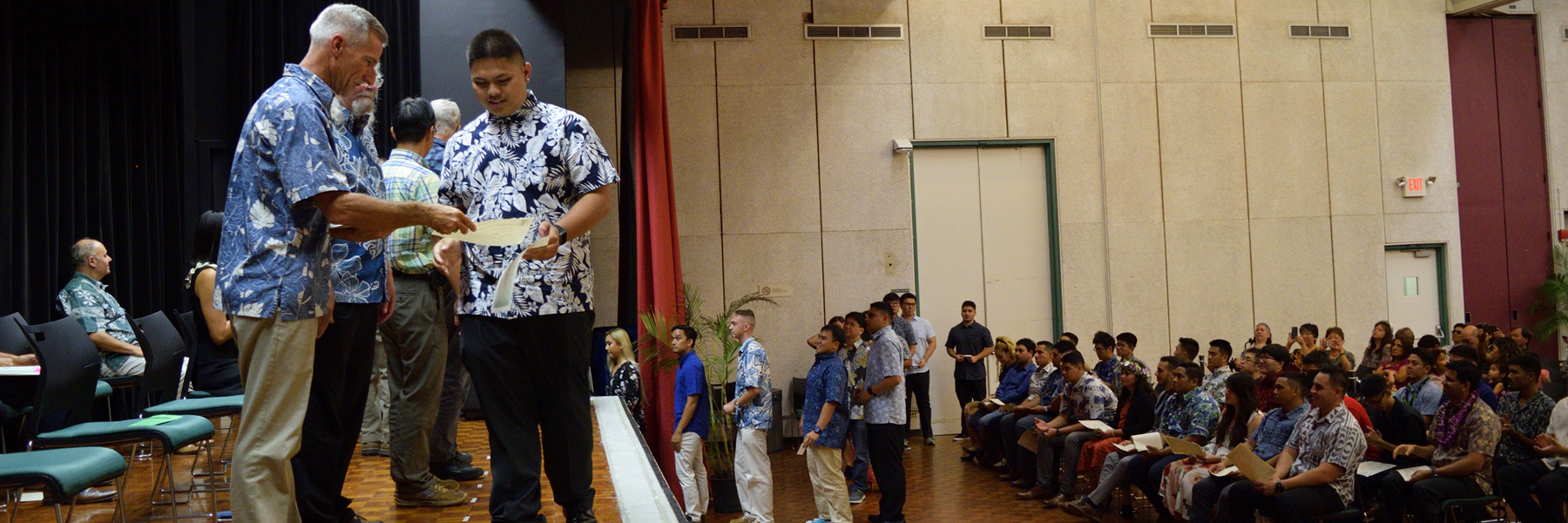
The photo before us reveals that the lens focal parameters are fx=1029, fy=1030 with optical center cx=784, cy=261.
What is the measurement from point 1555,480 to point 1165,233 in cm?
614

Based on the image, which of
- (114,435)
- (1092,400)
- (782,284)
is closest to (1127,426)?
(1092,400)

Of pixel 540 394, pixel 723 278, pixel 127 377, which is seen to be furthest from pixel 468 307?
pixel 723 278

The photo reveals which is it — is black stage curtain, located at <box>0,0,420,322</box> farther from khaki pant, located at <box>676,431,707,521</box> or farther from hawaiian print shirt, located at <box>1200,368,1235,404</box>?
hawaiian print shirt, located at <box>1200,368,1235,404</box>

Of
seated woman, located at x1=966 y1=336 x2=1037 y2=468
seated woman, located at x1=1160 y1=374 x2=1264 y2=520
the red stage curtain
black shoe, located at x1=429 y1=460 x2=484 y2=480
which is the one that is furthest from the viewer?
seated woman, located at x1=966 y1=336 x2=1037 y2=468

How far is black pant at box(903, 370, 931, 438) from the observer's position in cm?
1043

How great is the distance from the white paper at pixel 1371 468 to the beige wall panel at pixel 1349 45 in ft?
22.9

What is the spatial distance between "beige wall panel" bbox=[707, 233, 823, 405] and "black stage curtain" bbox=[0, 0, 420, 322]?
440cm

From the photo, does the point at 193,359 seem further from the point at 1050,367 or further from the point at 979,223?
the point at 979,223

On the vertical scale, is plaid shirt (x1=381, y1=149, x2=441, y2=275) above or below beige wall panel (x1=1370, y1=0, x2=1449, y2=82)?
below

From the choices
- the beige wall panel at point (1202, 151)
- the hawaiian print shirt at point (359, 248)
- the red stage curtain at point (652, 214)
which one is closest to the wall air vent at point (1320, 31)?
the beige wall panel at point (1202, 151)

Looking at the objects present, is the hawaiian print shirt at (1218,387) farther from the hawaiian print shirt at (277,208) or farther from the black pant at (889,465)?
the hawaiian print shirt at (277,208)

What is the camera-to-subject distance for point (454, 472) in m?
3.54

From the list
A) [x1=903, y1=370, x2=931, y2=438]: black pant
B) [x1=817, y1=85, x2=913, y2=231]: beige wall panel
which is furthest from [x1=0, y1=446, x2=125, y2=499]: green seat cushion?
[x1=817, y1=85, x2=913, y2=231]: beige wall panel

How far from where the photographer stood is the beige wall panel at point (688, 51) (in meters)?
10.6
